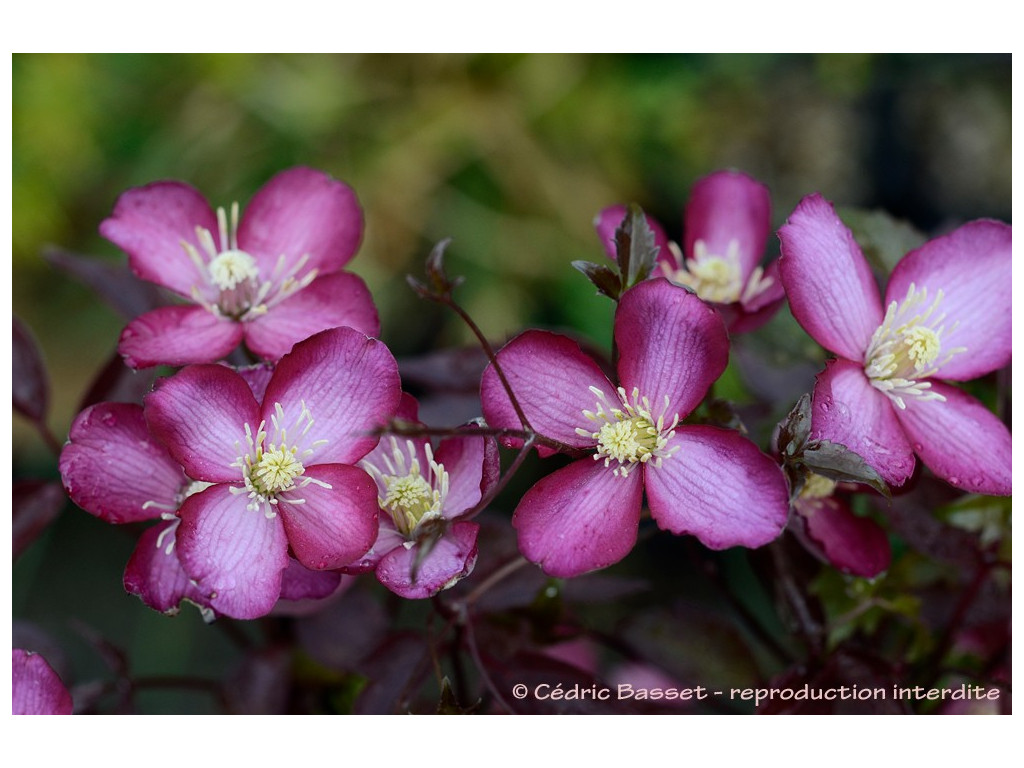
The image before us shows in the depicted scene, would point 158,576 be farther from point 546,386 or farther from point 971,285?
point 971,285

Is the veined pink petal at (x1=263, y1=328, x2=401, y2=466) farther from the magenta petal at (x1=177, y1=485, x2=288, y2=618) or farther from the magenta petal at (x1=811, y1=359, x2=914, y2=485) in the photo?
the magenta petal at (x1=811, y1=359, x2=914, y2=485)

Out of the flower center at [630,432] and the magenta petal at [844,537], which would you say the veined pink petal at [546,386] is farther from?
the magenta petal at [844,537]

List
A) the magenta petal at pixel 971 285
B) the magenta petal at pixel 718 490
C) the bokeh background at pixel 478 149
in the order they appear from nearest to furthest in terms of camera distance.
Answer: the magenta petal at pixel 718 490 → the magenta petal at pixel 971 285 → the bokeh background at pixel 478 149

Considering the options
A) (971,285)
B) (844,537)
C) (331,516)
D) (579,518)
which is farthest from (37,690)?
(971,285)

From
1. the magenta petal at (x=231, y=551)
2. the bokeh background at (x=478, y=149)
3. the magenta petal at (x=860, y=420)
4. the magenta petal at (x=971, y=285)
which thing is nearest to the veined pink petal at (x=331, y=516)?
the magenta petal at (x=231, y=551)

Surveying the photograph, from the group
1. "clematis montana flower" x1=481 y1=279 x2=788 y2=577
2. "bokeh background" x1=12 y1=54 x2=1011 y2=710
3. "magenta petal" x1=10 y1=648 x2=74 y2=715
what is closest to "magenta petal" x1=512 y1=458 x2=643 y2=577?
"clematis montana flower" x1=481 y1=279 x2=788 y2=577

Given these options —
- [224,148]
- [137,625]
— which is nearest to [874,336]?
[137,625]
